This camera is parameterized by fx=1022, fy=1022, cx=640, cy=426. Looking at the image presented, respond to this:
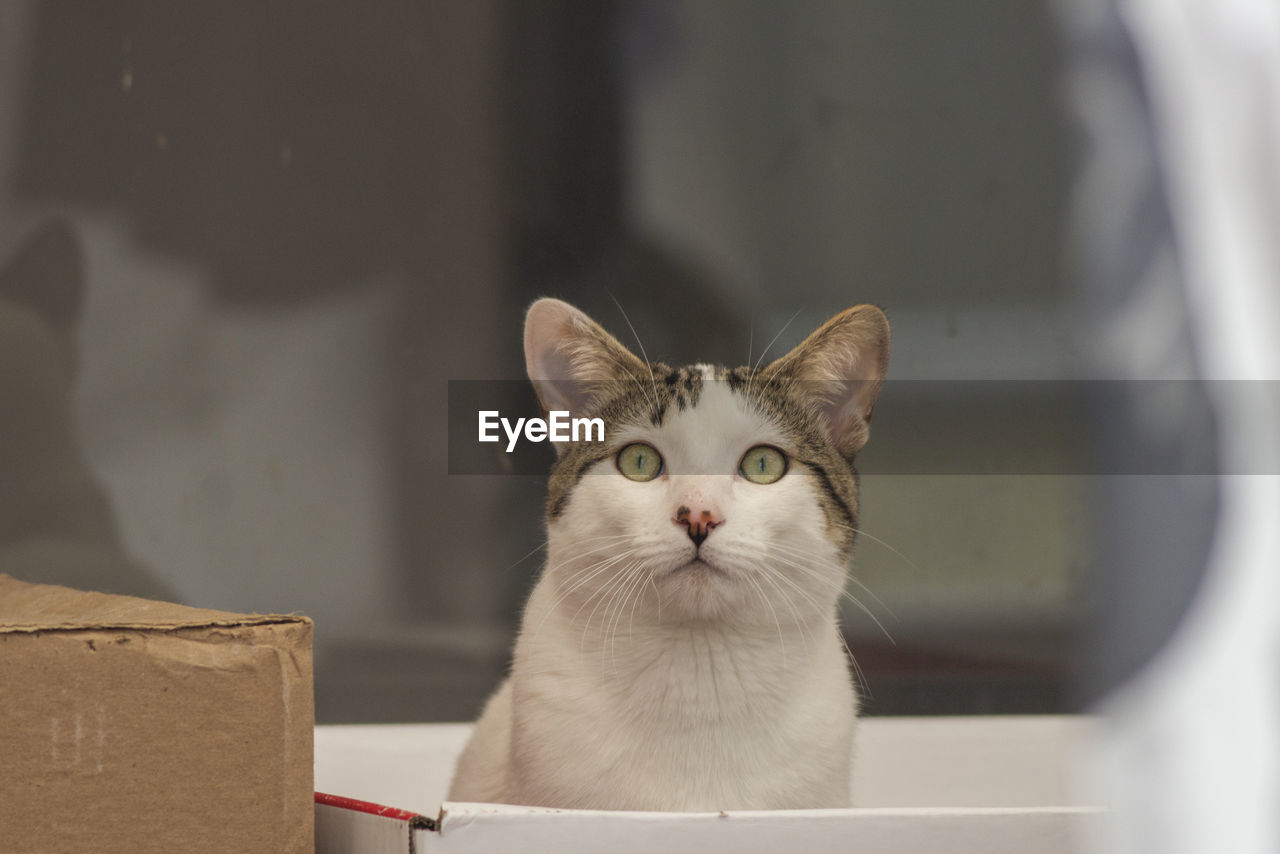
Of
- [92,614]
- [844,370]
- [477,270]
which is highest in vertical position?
[477,270]

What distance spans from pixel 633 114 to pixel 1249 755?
92cm

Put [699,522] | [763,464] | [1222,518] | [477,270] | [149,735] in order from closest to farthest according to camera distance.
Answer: [1222,518] → [149,735] → [699,522] → [763,464] → [477,270]

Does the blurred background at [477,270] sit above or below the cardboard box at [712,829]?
above

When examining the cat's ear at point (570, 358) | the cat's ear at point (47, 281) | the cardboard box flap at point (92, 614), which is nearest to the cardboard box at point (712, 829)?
the cardboard box flap at point (92, 614)

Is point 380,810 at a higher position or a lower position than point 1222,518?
lower

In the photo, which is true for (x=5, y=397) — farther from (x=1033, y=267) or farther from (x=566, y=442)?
(x=1033, y=267)

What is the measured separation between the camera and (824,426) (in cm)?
102

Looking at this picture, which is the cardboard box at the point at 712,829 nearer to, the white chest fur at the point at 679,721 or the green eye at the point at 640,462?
the white chest fur at the point at 679,721

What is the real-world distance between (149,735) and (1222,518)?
59 cm

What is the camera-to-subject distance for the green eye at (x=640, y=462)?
3.08 ft

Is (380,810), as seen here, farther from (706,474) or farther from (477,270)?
(477,270)

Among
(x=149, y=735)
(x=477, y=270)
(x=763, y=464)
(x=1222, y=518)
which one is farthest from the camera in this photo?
(x=477, y=270)

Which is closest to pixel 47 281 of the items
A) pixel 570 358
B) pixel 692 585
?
pixel 570 358

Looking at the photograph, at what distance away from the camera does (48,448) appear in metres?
1.27
